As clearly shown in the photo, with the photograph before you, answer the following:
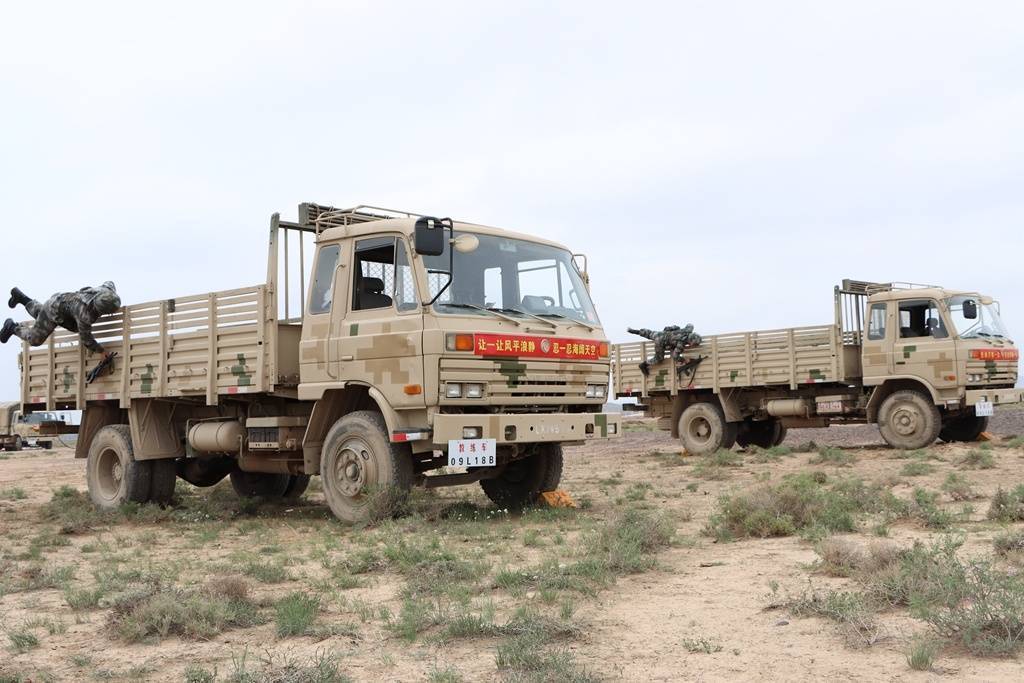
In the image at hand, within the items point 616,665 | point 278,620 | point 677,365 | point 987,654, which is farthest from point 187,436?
point 677,365

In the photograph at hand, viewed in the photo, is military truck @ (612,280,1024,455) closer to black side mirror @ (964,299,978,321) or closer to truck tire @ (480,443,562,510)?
black side mirror @ (964,299,978,321)

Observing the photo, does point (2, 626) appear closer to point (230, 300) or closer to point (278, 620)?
point (278, 620)

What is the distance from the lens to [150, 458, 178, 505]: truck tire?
38.7 feet

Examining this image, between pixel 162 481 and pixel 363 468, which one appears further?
pixel 162 481

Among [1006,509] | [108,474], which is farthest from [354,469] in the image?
[1006,509]

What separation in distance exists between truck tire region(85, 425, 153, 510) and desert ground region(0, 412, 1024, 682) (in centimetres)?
107

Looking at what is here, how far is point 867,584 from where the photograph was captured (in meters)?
5.52

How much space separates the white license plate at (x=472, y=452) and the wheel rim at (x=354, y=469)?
98cm

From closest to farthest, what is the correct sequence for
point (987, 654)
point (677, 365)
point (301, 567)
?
1. point (987, 654)
2. point (301, 567)
3. point (677, 365)

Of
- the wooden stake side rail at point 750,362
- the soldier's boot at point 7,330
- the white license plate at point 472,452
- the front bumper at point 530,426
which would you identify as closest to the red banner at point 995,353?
the wooden stake side rail at point 750,362

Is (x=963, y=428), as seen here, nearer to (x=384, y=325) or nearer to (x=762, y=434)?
(x=762, y=434)

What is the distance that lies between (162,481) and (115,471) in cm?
67

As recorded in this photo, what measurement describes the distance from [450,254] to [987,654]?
5610 millimetres

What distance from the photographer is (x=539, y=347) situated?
922cm
